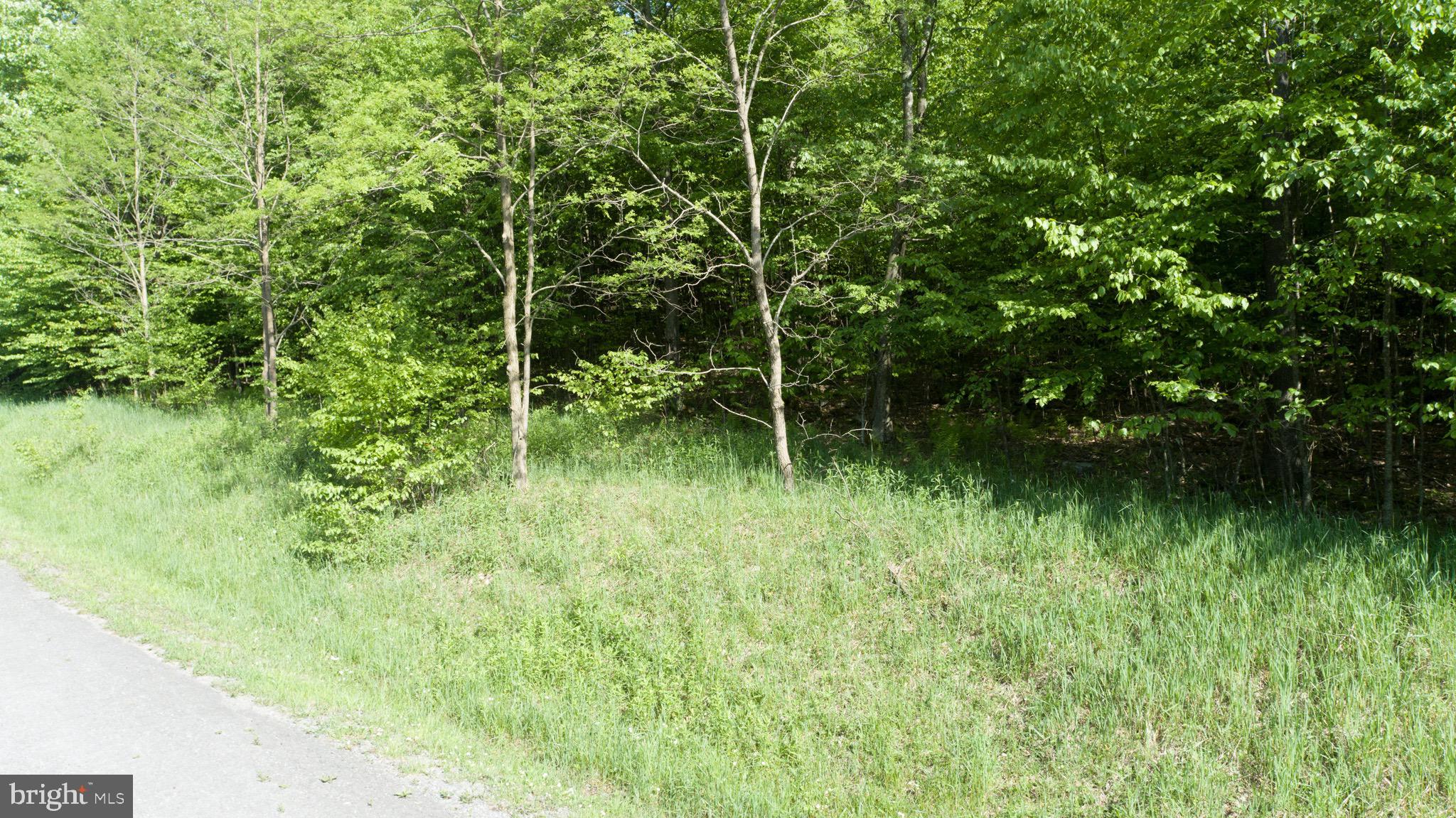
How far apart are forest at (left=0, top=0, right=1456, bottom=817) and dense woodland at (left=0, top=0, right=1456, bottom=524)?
0.10m

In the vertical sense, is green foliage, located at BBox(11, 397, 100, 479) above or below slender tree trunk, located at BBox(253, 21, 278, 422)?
below

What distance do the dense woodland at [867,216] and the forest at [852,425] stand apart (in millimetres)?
102

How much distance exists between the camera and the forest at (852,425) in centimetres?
575

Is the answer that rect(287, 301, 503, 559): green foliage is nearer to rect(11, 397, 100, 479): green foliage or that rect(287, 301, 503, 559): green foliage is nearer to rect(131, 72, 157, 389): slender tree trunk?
rect(11, 397, 100, 479): green foliage

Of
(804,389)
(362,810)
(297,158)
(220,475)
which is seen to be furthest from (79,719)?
(297,158)

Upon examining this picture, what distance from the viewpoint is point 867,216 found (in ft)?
36.4

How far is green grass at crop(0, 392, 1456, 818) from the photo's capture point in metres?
5.15

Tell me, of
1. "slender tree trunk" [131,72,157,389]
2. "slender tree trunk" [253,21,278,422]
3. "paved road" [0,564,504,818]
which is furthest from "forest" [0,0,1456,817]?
"slender tree trunk" [131,72,157,389]

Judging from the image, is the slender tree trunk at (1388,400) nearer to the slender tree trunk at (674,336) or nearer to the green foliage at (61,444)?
the slender tree trunk at (674,336)

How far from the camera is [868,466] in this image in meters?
10.6

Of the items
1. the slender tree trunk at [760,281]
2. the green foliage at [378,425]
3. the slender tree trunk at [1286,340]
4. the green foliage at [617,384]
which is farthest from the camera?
the green foliage at [617,384]

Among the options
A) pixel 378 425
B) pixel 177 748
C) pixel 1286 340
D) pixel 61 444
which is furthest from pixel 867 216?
pixel 61 444

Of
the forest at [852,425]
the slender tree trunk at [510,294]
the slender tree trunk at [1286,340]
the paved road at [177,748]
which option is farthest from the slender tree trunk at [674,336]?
the paved road at [177,748]

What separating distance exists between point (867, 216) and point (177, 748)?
983cm
